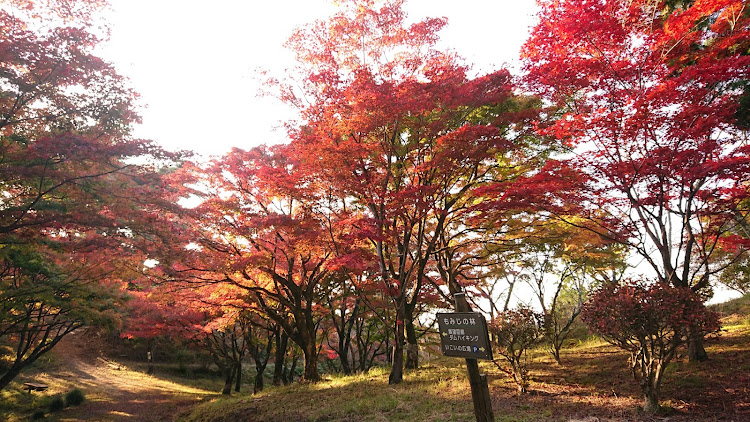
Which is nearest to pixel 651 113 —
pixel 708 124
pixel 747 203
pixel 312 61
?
pixel 708 124

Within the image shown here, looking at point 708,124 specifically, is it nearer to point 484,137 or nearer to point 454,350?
point 484,137

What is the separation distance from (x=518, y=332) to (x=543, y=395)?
4.90 ft

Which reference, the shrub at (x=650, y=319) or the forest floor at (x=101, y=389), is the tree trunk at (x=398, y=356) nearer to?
the shrub at (x=650, y=319)

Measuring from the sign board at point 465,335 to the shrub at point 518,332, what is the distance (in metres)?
3.90

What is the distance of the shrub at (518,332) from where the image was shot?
28.5 feet

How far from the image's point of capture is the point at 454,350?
5387 millimetres

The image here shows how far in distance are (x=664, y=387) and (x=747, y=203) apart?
6.13 metres

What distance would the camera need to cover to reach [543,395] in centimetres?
850

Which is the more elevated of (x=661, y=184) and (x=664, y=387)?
(x=661, y=184)

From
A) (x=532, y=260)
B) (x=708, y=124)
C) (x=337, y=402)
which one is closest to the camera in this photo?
(x=708, y=124)

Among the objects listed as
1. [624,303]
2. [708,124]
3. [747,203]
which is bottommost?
[624,303]

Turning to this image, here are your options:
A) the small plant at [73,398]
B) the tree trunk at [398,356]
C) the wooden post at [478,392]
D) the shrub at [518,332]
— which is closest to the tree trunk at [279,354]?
the small plant at [73,398]

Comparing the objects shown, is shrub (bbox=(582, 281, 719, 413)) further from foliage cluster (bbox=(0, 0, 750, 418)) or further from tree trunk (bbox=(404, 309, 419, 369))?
tree trunk (bbox=(404, 309, 419, 369))

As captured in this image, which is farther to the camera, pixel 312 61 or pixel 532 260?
pixel 532 260
